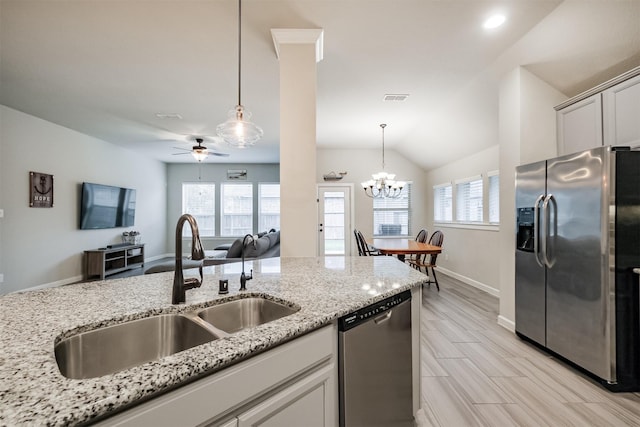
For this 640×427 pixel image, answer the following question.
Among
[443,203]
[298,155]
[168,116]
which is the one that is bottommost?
[443,203]

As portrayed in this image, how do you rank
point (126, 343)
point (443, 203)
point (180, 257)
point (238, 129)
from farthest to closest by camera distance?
1. point (443, 203)
2. point (238, 129)
3. point (180, 257)
4. point (126, 343)

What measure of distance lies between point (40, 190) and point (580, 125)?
7.34 metres

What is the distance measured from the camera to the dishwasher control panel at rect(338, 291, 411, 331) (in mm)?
1138

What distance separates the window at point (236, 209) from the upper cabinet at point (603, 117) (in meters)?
7.32

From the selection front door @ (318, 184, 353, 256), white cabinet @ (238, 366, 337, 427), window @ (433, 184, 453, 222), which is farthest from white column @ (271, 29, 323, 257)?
window @ (433, 184, 453, 222)

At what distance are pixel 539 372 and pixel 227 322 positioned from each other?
8.23 feet

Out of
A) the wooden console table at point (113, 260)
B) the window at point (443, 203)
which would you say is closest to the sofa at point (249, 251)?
the wooden console table at point (113, 260)

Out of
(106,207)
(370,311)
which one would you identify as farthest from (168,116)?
(370,311)

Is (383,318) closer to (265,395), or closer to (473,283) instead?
(265,395)

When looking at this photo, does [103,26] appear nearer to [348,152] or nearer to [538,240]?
[538,240]

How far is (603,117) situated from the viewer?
2330 millimetres

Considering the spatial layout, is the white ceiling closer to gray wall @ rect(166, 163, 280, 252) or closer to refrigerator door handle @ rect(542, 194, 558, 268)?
refrigerator door handle @ rect(542, 194, 558, 268)

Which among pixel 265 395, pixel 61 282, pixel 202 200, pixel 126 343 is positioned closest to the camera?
pixel 265 395

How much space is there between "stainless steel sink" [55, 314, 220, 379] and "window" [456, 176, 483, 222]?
5.00 m
